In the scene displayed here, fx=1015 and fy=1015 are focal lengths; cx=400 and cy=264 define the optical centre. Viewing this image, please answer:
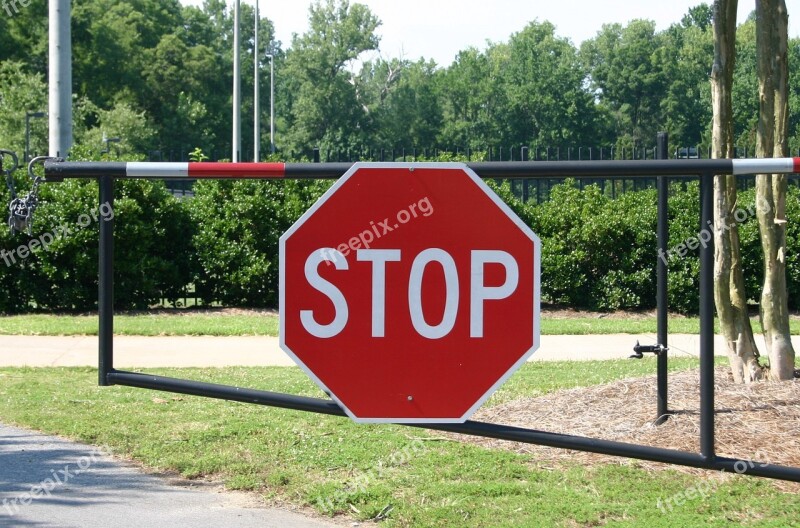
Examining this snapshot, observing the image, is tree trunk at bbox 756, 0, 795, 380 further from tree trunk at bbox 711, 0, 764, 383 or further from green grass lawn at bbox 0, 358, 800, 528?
green grass lawn at bbox 0, 358, 800, 528

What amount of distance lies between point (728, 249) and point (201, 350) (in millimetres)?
5585

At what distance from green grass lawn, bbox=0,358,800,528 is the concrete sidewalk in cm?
158

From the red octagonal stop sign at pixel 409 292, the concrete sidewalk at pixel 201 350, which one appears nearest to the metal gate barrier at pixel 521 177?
the red octagonal stop sign at pixel 409 292

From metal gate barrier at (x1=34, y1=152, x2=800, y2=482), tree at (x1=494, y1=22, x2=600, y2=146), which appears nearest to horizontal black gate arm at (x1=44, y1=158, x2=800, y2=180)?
metal gate barrier at (x1=34, y1=152, x2=800, y2=482)

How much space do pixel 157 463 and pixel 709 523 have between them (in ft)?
10.0

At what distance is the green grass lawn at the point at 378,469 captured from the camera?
15.4 feet

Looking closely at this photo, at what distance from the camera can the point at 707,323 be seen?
3076 mm

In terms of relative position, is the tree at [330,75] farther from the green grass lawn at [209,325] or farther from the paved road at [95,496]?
the paved road at [95,496]

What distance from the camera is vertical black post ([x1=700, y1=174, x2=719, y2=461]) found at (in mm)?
3021

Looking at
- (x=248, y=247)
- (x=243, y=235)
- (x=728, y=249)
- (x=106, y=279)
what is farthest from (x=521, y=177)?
(x=243, y=235)

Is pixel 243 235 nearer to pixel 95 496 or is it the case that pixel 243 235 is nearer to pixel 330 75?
pixel 95 496

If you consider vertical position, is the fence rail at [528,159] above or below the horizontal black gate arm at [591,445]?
above

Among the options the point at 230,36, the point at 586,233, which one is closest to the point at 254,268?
the point at 586,233

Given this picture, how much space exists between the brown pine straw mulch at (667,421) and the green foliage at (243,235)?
706 cm
